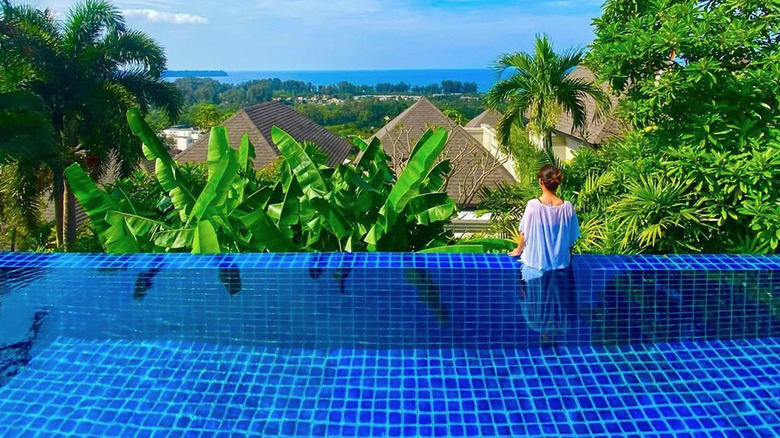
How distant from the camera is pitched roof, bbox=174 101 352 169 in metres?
23.5

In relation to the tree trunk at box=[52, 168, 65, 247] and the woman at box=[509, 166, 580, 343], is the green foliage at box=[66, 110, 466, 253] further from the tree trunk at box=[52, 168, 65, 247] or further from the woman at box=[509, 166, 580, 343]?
the tree trunk at box=[52, 168, 65, 247]

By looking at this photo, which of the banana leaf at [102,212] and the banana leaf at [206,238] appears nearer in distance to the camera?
the banana leaf at [206,238]

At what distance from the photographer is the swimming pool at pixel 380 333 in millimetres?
5027

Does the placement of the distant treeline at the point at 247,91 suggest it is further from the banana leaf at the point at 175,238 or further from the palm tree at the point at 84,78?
the banana leaf at the point at 175,238

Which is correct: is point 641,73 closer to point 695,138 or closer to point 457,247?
point 695,138

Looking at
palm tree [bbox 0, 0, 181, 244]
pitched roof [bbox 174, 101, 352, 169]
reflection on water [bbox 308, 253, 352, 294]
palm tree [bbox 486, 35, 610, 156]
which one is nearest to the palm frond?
palm tree [bbox 0, 0, 181, 244]

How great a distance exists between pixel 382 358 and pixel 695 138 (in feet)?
14.4

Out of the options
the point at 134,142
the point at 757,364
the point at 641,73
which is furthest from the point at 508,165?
the point at 757,364

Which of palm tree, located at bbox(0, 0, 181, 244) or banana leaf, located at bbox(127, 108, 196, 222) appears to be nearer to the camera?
banana leaf, located at bbox(127, 108, 196, 222)

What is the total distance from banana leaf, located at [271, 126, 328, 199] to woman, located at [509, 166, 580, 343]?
2.47 metres

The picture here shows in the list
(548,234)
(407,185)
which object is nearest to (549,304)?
(548,234)

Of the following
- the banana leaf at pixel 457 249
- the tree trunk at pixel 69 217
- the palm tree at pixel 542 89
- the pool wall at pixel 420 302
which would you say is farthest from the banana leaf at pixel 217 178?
the tree trunk at pixel 69 217

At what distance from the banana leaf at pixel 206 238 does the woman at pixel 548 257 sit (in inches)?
105

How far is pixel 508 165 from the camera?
32969 millimetres
